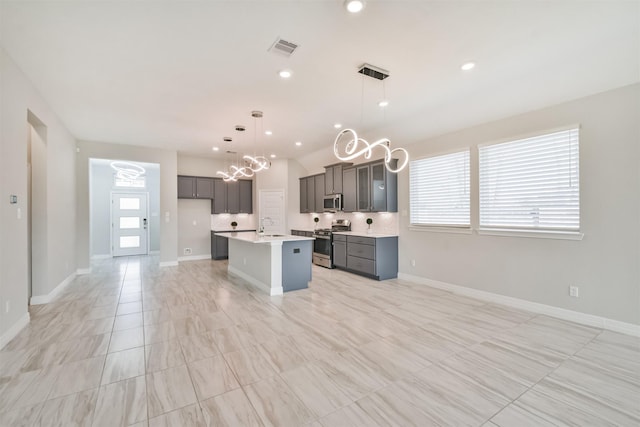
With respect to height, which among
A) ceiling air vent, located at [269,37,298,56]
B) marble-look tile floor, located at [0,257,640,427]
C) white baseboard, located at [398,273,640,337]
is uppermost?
ceiling air vent, located at [269,37,298,56]

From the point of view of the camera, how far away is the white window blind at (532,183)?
3.49m

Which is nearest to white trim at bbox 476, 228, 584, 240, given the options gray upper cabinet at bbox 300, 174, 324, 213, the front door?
gray upper cabinet at bbox 300, 174, 324, 213

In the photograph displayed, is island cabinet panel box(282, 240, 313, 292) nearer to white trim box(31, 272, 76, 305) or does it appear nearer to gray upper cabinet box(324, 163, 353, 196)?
gray upper cabinet box(324, 163, 353, 196)

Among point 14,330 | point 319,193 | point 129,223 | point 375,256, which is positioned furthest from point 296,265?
point 129,223

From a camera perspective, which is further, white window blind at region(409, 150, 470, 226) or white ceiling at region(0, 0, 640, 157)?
white window blind at region(409, 150, 470, 226)

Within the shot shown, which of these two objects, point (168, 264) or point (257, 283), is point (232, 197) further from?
point (257, 283)

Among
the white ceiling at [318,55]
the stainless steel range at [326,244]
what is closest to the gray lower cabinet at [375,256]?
the stainless steel range at [326,244]

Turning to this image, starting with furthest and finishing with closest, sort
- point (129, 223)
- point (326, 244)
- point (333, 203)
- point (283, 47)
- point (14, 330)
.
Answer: point (129, 223) → point (333, 203) → point (326, 244) → point (14, 330) → point (283, 47)

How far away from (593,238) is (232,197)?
26.1 feet

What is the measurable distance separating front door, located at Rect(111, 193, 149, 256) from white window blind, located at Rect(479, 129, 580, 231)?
9936 millimetres

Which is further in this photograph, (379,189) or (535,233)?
(379,189)

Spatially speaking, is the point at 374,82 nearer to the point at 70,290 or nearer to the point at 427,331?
the point at 427,331

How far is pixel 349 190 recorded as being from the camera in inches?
261

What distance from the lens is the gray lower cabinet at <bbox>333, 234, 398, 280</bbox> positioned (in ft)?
18.0
